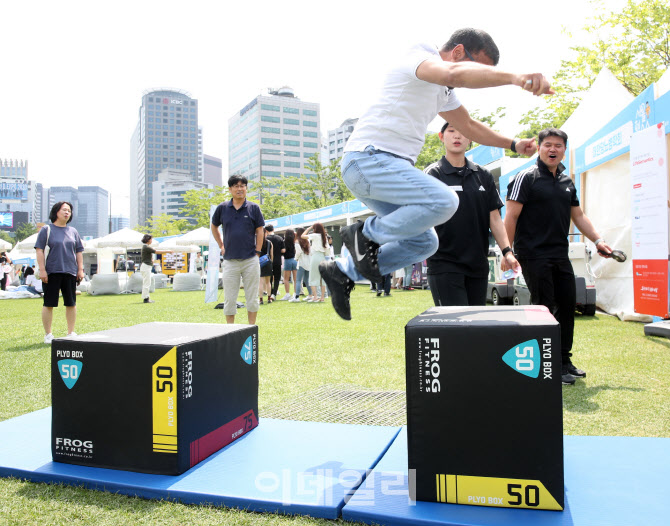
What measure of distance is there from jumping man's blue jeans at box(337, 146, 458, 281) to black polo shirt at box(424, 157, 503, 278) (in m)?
0.75

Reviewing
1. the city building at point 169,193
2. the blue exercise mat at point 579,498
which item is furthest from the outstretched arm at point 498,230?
the city building at point 169,193

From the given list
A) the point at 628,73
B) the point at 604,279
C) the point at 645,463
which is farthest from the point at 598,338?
the point at 628,73

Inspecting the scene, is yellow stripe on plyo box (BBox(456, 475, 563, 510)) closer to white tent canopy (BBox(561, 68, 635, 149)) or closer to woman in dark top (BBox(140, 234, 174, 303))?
white tent canopy (BBox(561, 68, 635, 149))

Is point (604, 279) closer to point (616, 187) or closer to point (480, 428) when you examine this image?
point (616, 187)

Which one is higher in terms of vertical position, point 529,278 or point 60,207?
point 60,207

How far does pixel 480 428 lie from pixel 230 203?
4927 mm

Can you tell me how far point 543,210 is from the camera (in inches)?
164

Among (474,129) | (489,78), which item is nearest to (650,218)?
(474,129)

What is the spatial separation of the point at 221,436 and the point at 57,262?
4888mm

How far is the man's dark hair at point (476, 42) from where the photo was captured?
8.18ft

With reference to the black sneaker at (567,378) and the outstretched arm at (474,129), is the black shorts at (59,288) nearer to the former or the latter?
the outstretched arm at (474,129)

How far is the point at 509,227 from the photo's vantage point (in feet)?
14.0

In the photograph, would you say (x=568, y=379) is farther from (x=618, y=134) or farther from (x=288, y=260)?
(x=288, y=260)

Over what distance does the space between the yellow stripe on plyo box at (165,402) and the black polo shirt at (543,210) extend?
314cm
